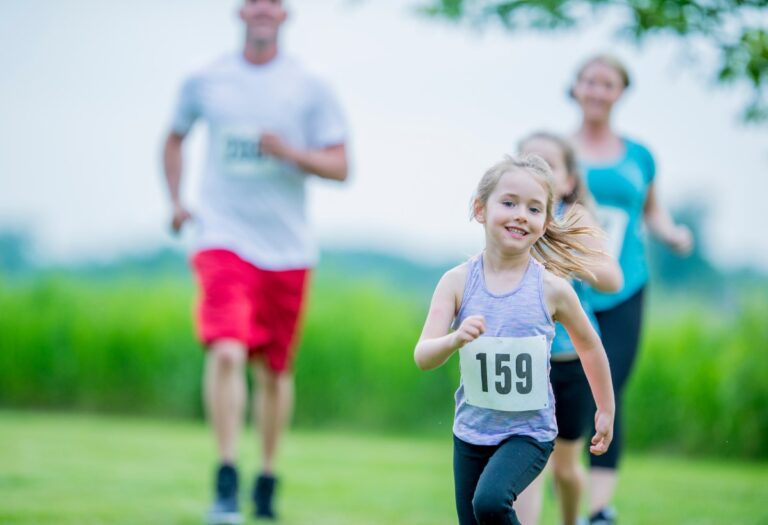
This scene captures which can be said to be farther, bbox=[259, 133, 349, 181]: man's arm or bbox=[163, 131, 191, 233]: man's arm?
bbox=[163, 131, 191, 233]: man's arm

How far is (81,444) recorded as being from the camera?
8.60 metres

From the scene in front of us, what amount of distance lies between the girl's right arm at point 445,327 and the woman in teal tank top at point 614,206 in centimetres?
165

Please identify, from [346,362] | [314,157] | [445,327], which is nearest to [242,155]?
[314,157]

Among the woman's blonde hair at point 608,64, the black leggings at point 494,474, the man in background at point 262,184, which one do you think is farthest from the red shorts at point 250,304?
the black leggings at point 494,474

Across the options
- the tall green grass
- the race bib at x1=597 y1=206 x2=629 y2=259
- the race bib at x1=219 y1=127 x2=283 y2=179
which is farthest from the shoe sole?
the tall green grass

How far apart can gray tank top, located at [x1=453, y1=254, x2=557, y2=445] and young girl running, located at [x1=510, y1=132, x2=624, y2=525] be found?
2.26ft

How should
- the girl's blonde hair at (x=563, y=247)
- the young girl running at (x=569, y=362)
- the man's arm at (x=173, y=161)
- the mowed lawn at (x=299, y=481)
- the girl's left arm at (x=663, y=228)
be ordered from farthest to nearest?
1. the man's arm at (x=173, y=161)
2. the mowed lawn at (x=299, y=481)
3. the girl's left arm at (x=663, y=228)
4. the young girl running at (x=569, y=362)
5. the girl's blonde hair at (x=563, y=247)

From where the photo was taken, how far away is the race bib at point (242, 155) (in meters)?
5.50

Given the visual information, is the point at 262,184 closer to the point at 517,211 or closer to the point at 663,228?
the point at 663,228

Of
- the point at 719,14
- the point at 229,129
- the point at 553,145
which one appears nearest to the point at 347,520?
the point at 229,129

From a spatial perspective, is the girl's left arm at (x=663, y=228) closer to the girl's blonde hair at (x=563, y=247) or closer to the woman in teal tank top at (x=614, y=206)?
Answer: the woman in teal tank top at (x=614, y=206)

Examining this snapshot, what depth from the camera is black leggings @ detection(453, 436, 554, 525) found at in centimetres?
300

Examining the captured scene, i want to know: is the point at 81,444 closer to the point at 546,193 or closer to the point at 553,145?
the point at 553,145

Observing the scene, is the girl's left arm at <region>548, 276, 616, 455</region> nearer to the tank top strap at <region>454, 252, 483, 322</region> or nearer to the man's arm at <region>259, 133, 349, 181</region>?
the tank top strap at <region>454, 252, 483, 322</region>
